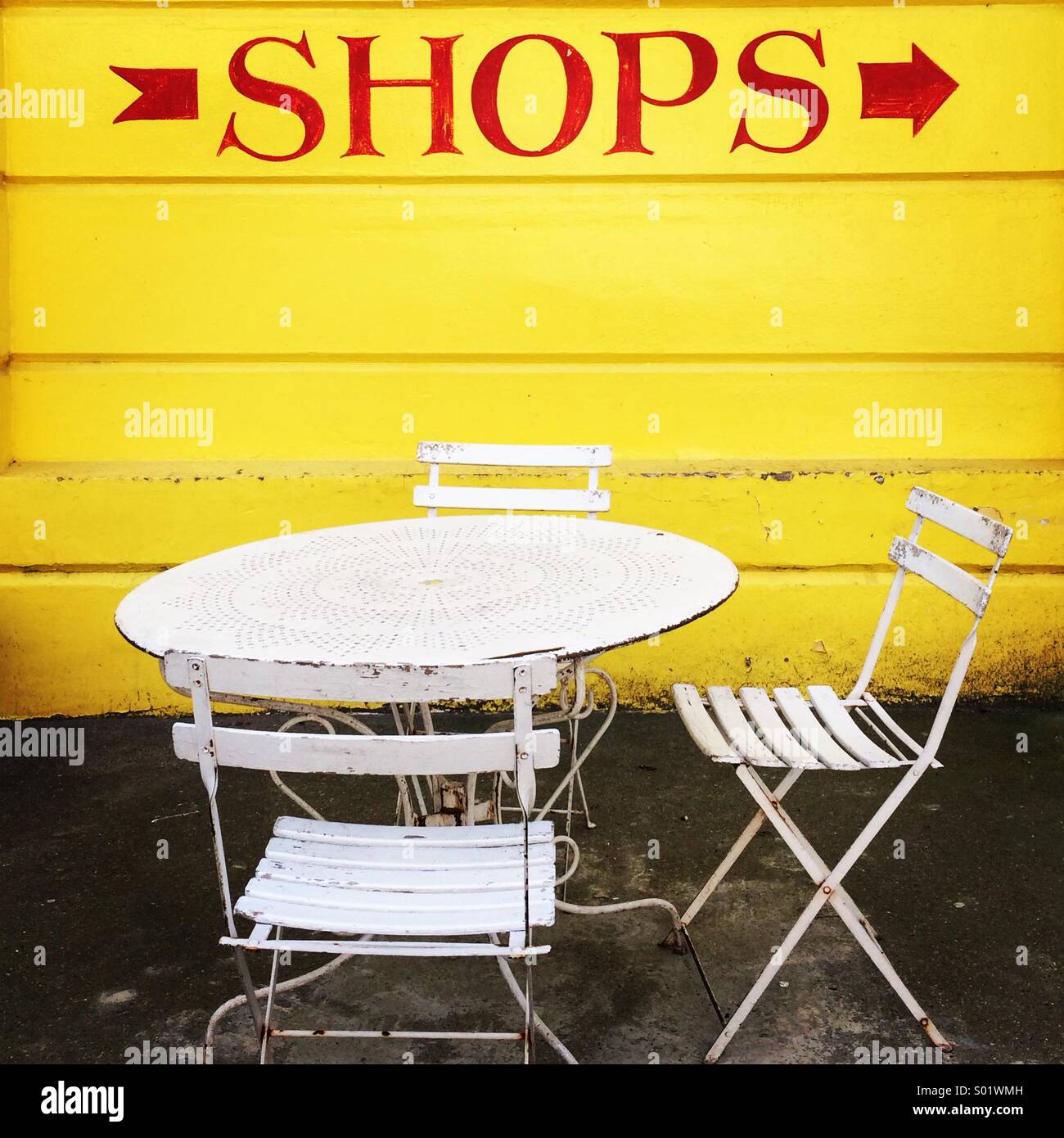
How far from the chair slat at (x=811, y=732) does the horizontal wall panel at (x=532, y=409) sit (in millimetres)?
1971

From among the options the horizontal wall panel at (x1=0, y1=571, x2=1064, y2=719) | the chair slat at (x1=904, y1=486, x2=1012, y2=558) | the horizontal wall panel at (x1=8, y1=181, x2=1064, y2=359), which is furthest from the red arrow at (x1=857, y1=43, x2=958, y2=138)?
the chair slat at (x1=904, y1=486, x2=1012, y2=558)

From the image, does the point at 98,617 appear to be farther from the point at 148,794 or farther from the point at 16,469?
the point at 148,794

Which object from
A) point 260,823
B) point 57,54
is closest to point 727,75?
point 57,54

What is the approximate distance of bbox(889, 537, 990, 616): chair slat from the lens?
246 centimetres

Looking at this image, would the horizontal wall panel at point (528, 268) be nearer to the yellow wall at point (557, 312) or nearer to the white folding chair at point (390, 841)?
the yellow wall at point (557, 312)

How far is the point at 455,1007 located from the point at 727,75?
365 centimetres

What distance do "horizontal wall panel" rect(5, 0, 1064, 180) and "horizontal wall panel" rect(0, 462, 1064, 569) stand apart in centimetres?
121

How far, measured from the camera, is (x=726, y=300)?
470cm

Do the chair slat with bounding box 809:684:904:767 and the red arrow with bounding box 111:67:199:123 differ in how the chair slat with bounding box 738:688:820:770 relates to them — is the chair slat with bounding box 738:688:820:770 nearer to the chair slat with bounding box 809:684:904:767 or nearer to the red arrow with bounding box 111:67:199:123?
the chair slat with bounding box 809:684:904:767

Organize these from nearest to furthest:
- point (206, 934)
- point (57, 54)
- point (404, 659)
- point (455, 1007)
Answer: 1. point (404, 659)
2. point (455, 1007)
3. point (206, 934)
4. point (57, 54)
